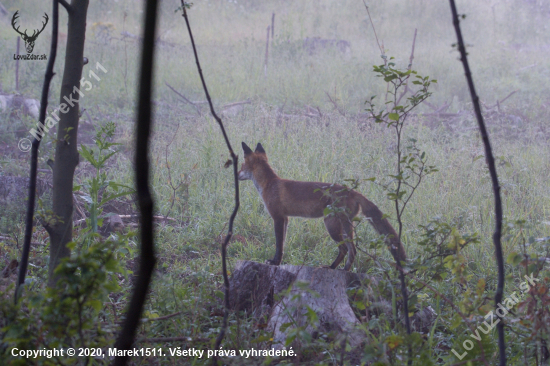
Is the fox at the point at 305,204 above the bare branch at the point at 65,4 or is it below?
below

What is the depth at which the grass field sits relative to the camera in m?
4.22

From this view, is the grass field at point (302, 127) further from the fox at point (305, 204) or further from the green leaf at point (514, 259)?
the fox at point (305, 204)

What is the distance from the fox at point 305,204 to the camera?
153 inches

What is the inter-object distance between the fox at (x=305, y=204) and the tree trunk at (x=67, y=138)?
1.94 m

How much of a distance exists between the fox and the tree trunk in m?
1.94

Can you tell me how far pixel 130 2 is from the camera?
652 inches

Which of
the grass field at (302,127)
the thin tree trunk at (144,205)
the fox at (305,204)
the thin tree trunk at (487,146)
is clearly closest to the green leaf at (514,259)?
the grass field at (302,127)

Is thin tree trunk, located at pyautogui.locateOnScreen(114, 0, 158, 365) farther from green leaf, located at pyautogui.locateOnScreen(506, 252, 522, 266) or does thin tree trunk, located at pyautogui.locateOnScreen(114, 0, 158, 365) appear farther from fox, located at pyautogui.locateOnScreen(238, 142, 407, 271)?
green leaf, located at pyautogui.locateOnScreen(506, 252, 522, 266)

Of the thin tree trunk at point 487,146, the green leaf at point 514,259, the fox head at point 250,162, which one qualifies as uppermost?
the fox head at point 250,162

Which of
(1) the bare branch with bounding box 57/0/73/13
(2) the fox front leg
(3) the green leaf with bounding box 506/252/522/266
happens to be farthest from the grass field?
(1) the bare branch with bounding box 57/0/73/13

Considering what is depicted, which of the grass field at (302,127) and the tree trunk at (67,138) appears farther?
the grass field at (302,127)

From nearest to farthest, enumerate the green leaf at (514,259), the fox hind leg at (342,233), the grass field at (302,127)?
1. the green leaf at (514,259)
2. the fox hind leg at (342,233)
3. the grass field at (302,127)

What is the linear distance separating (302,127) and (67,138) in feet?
18.4

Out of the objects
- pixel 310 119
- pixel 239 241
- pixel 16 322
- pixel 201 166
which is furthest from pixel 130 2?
pixel 16 322
